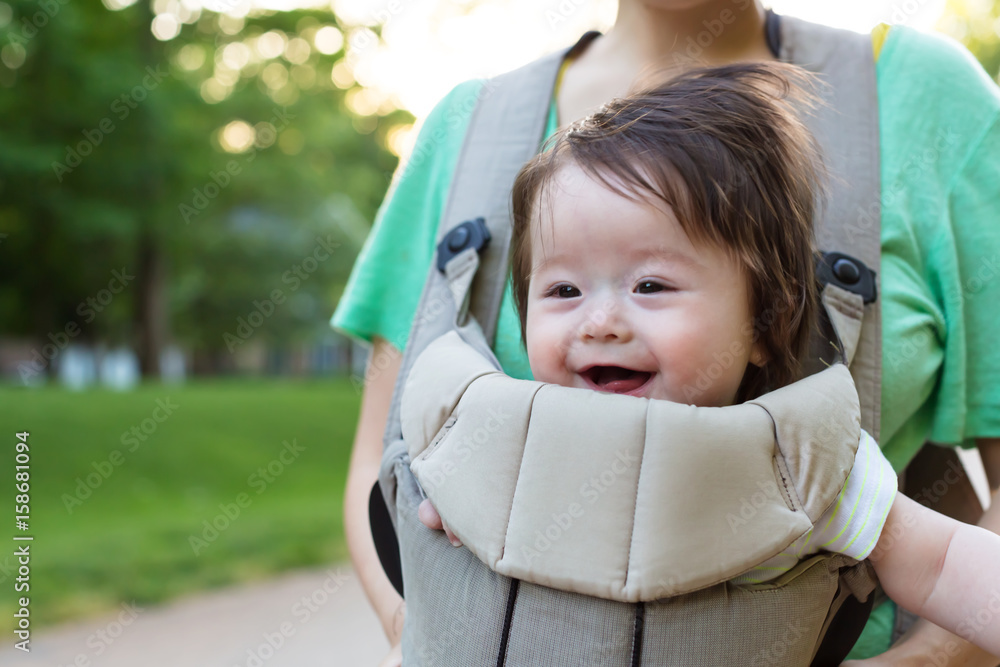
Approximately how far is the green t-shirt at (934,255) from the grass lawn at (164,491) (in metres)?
A: 4.76

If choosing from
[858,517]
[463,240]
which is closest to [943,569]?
[858,517]

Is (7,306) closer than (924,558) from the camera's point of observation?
No

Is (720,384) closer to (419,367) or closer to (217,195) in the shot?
(419,367)

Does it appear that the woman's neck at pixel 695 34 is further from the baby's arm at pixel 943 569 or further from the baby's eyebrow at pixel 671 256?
the baby's arm at pixel 943 569

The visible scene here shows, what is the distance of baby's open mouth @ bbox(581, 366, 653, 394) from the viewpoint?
143cm

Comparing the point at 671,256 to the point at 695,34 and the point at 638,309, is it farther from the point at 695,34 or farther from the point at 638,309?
the point at 695,34

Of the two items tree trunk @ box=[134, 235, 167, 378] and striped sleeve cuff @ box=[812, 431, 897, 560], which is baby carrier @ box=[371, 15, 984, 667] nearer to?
striped sleeve cuff @ box=[812, 431, 897, 560]

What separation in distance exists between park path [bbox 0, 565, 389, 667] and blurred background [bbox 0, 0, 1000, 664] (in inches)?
3.2

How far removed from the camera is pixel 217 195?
15.8 meters

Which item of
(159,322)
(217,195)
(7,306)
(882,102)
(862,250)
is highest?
(882,102)

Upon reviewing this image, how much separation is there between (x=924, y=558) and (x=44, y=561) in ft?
18.3

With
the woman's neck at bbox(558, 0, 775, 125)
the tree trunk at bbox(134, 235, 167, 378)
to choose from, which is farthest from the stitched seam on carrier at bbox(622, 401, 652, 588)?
the tree trunk at bbox(134, 235, 167, 378)

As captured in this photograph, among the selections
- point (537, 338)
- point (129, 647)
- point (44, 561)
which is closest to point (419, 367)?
point (537, 338)

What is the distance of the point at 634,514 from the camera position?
4.19 feet
